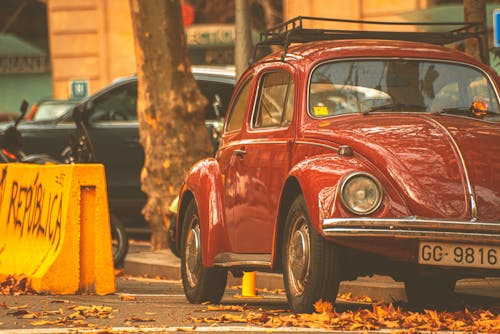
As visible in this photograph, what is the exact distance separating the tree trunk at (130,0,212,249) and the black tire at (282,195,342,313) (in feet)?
26.6

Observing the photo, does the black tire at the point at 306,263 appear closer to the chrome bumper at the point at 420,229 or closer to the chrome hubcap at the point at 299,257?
the chrome hubcap at the point at 299,257

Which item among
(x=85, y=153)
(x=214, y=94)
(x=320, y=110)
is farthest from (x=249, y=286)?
(x=214, y=94)

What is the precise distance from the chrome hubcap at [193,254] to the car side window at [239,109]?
74 cm

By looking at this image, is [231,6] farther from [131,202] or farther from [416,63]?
[416,63]

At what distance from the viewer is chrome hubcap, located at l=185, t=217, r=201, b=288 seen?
1018 centimetres

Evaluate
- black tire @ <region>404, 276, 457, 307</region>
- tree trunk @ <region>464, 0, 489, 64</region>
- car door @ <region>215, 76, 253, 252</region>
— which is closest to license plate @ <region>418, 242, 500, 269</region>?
car door @ <region>215, 76, 253, 252</region>

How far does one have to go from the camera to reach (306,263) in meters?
8.02

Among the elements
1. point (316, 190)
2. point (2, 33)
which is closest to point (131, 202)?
point (316, 190)

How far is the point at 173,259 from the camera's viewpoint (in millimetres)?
14773

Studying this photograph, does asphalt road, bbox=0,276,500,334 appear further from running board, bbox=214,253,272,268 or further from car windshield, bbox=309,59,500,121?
car windshield, bbox=309,59,500,121

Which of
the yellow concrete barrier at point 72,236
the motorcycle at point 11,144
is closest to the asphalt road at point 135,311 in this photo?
the yellow concrete barrier at point 72,236

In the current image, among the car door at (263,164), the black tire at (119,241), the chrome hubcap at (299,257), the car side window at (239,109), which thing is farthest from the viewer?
the black tire at (119,241)

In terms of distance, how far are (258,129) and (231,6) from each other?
2526 cm

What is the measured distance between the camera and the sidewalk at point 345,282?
1057 cm
